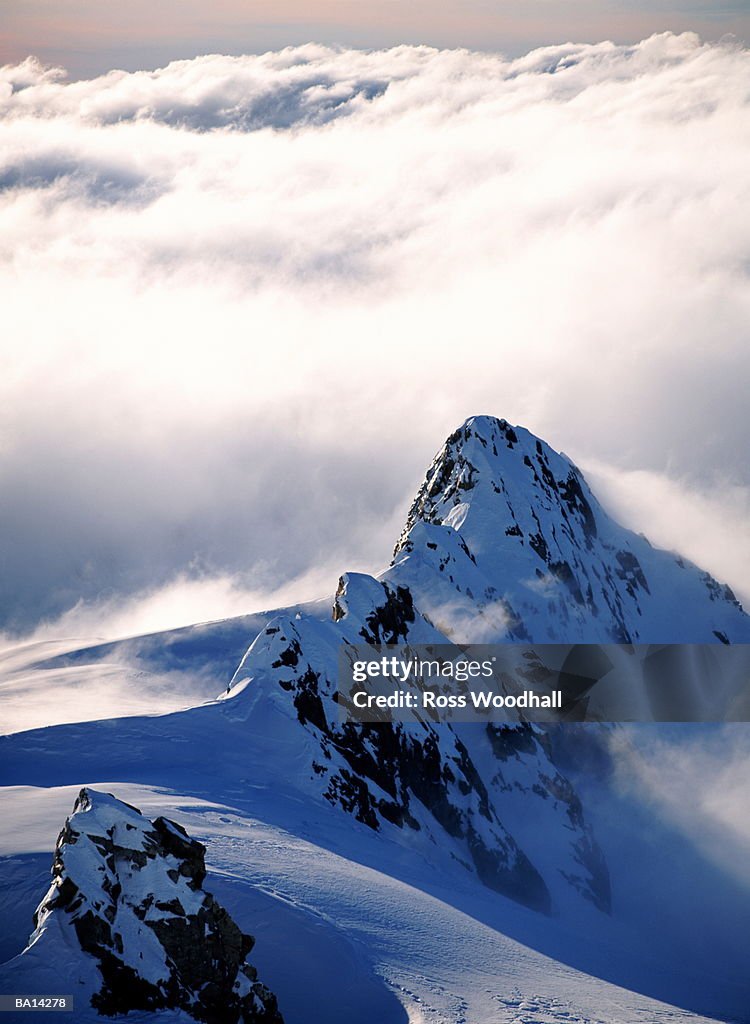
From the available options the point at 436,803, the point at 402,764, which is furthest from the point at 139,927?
the point at 436,803

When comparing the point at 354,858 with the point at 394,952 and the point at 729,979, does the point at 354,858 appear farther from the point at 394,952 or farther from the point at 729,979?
the point at 729,979

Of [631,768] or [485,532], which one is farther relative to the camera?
[485,532]

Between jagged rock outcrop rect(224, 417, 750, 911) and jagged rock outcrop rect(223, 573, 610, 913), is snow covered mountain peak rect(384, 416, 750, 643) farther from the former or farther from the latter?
jagged rock outcrop rect(223, 573, 610, 913)

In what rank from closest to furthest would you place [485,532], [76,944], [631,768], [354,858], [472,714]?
[76,944] → [354,858] → [472,714] → [631,768] → [485,532]

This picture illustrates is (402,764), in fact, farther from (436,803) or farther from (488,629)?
(488,629)

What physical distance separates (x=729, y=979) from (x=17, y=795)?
61892 mm

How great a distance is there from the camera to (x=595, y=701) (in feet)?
417

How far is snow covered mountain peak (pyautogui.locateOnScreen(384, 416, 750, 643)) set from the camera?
11475 cm

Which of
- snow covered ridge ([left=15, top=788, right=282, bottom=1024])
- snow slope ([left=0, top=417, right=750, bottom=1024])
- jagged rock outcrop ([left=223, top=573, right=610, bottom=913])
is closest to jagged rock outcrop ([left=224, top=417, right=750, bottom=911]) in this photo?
jagged rock outcrop ([left=223, top=573, right=610, bottom=913])

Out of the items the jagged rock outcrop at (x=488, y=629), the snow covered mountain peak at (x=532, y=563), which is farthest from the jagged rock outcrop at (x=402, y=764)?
the snow covered mountain peak at (x=532, y=563)

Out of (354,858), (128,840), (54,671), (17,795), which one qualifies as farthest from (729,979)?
(54,671)

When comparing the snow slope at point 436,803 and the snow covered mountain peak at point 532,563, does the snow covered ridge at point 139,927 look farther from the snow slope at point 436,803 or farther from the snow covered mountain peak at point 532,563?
the snow covered mountain peak at point 532,563

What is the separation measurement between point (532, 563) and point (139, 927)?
10016cm

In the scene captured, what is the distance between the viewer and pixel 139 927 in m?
35.1
